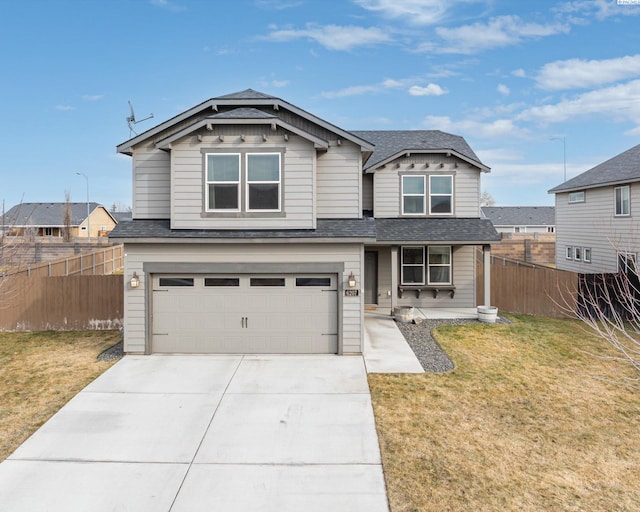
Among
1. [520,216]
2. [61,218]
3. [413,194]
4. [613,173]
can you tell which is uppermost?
[520,216]

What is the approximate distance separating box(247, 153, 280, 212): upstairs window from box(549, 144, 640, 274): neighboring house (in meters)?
13.8

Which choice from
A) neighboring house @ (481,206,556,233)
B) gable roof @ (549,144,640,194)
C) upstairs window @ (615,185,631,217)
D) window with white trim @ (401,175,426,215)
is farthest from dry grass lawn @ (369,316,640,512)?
neighboring house @ (481,206,556,233)

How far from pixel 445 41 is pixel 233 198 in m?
14.0

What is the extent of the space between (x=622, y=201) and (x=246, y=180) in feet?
56.3

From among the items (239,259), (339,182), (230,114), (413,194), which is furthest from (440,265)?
(230,114)

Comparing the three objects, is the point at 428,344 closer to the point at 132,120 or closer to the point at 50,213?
the point at 132,120

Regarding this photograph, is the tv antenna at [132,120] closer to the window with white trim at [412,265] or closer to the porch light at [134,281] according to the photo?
the porch light at [134,281]

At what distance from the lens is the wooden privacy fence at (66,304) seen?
43.8 ft

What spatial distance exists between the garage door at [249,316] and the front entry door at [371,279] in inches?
231

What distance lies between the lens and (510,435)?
668 cm

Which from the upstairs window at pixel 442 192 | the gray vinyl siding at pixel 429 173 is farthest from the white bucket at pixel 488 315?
the upstairs window at pixel 442 192

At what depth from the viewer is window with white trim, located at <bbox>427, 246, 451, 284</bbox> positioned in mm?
16156

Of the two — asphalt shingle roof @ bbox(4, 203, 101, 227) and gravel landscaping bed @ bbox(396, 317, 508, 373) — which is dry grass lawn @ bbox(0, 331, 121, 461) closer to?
gravel landscaping bed @ bbox(396, 317, 508, 373)

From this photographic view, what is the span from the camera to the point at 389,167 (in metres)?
15.8
